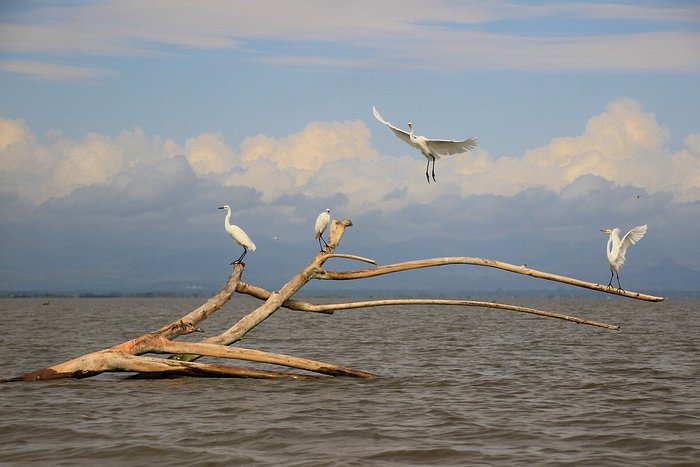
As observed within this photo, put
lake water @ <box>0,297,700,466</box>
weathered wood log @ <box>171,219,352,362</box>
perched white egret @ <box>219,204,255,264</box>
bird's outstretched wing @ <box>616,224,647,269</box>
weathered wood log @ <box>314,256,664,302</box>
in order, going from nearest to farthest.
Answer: lake water @ <box>0,297,700,466</box>
weathered wood log @ <box>314,256,664,302</box>
weathered wood log @ <box>171,219,352,362</box>
bird's outstretched wing @ <box>616,224,647,269</box>
perched white egret @ <box>219,204,255,264</box>

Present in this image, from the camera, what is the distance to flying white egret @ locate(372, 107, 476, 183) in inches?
786

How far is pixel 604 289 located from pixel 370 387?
4766 millimetres

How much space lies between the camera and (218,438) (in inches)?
480

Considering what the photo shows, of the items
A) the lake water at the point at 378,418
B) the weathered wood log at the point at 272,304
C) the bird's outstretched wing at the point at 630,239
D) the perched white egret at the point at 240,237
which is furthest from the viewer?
the perched white egret at the point at 240,237

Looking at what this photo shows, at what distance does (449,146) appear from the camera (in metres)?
20.3

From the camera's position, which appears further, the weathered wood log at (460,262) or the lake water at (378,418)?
the weathered wood log at (460,262)

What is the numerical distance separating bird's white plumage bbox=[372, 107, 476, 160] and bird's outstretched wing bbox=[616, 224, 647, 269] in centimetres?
399

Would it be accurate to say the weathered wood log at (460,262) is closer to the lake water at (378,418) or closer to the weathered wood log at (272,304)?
the weathered wood log at (272,304)

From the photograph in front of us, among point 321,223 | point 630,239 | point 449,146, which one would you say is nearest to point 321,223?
point 321,223

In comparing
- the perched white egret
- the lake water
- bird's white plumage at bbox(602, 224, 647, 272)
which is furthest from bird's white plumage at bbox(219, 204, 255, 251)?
bird's white plumage at bbox(602, 224, 647, 272)

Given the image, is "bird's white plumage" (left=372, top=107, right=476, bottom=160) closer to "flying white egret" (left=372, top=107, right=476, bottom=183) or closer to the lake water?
"flying white egret" (left=372, top=107, right=476, bottom=183)

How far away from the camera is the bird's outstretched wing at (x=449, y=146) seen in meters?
19.8

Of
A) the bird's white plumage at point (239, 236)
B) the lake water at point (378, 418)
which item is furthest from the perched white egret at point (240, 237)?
the lake water at point (378, 418)

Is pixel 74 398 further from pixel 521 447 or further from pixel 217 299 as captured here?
pixel 521 447
